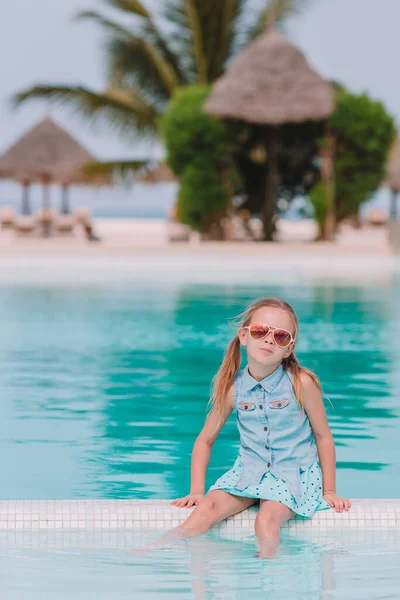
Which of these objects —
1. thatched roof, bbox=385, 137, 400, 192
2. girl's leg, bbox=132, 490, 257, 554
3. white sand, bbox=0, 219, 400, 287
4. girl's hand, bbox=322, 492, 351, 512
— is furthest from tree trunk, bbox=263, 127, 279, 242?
girl's leg, bbox=132, 490, 257, 554

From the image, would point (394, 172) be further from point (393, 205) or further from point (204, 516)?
point (204, 516)

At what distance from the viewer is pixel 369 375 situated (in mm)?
8555

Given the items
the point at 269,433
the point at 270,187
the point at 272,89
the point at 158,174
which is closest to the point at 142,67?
the point at 158,174

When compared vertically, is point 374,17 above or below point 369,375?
above

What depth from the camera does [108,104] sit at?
25.8 metres

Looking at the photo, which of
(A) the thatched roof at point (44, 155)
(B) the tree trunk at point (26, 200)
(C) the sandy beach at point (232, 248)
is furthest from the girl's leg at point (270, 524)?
(B) the tree trunk at point (26, 200)

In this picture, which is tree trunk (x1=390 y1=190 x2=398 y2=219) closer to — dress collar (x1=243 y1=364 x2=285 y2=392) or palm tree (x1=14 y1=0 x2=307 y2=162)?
palm tree (x1=14 y1=0 x2=307 y2=162)

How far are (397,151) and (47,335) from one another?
24.4 metres

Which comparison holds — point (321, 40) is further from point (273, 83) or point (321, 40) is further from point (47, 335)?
point (47, 335)

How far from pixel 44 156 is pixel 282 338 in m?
26.1

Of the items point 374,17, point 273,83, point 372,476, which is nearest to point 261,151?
point 273,83

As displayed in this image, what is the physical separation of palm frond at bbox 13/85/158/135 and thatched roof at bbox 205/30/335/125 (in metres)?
3.74

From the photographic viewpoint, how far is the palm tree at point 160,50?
2636 centimetres

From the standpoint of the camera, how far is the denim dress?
13.8ft
